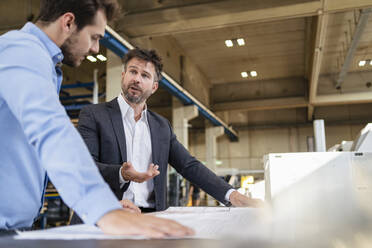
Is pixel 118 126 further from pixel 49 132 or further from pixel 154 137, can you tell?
pixel 49 132

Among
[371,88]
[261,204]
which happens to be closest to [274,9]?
[261,204]

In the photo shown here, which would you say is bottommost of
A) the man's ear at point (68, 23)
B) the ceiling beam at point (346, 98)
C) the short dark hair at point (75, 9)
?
the man's ear at point (68, 23)

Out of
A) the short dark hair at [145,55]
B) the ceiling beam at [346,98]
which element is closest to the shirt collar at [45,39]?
the short dark hair at [145,55]

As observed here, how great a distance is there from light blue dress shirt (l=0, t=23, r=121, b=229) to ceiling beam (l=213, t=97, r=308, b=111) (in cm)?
1265

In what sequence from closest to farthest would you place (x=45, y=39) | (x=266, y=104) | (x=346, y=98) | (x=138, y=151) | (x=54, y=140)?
(x=54, y=140)
(x=45, y=39)
(x=138, y=151)
(x=346, y=98)
(x=266, y=104)

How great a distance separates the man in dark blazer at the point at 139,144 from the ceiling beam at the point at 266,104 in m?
11.3

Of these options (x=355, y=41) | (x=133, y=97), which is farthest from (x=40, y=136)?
(x=355, y=41)

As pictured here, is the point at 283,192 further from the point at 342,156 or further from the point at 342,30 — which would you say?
the point at 342,30

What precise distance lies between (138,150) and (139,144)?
0.11ft

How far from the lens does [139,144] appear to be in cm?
196

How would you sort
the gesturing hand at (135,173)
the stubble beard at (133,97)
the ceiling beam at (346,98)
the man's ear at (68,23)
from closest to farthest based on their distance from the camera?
the man's ear at (68,23), the gesturing hand at (135,173), the stubble beard at (133,97), the ceiling beam at (346,98)

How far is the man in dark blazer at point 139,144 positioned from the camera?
1782 mm

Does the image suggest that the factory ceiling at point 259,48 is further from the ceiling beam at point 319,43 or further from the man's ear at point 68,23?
the man's ear at point 68,23

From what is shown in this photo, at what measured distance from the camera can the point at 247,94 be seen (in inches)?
530
